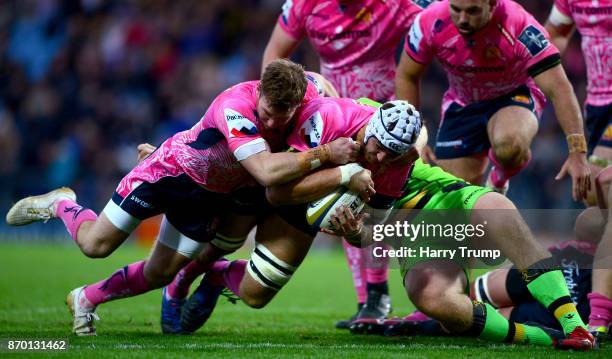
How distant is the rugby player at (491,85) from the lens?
684cm

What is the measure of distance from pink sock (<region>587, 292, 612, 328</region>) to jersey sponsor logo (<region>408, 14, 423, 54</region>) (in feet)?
7.59

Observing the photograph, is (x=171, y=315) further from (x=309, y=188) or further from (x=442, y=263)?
(x=442, y=263)

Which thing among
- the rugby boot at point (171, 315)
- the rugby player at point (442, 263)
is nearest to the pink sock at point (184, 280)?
the rugby boot at point (171, 315)

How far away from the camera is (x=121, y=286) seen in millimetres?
6652

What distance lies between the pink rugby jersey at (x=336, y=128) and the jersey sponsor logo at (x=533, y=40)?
1.53 m

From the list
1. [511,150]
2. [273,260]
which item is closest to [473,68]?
[511,150]

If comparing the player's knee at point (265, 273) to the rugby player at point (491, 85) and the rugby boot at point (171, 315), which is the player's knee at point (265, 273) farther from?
the rugby player at point (491, 85)

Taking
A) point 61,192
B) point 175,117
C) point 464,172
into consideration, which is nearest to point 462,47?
point 464,172

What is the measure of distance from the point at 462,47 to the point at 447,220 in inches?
63.7

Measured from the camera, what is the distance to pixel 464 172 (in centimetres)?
781

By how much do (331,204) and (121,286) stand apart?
1737 millimetres

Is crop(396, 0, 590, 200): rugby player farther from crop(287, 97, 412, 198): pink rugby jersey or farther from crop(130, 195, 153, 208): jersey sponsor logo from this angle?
crop(130, 195, 153, 208): jersey sponsor logo

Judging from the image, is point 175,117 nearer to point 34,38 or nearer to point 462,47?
point 34,38

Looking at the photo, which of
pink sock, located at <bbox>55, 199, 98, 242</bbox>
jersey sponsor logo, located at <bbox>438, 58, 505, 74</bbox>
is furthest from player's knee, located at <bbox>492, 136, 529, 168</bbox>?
pink sock, located at <bbox>55, 199, 98, 242</bbox>
